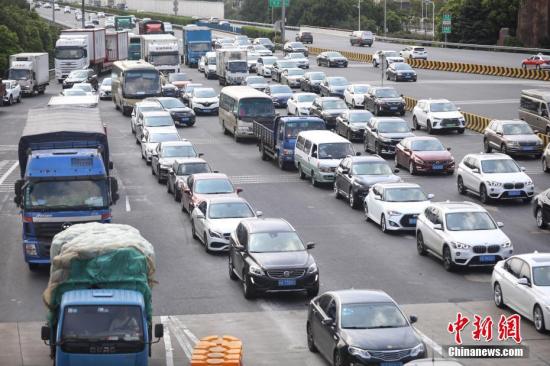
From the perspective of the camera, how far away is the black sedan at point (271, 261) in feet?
85.4

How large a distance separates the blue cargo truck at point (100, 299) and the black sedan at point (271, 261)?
466cm

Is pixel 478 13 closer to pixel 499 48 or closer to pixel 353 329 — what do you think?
pixel 499 48

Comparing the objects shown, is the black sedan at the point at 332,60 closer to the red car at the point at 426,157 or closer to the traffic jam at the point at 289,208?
the traffic jam at the point at 289,208

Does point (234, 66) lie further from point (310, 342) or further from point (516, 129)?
point (310, 342)

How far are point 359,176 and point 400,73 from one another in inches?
1718

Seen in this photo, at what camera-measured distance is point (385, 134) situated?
1897 inches

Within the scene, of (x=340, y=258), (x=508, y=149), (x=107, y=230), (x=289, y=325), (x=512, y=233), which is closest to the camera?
(x=107, y=230)

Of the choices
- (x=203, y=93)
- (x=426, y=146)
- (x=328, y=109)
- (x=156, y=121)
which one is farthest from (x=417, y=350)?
(x=203, y=93)

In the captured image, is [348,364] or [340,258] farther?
[340,258]

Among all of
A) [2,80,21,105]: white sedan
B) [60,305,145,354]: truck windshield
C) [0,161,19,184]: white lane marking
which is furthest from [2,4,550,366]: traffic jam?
[2,80,21,105]: white sedan

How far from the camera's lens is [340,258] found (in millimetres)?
30641

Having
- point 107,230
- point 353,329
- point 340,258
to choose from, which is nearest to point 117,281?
point 107,230

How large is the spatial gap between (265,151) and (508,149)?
398 inches

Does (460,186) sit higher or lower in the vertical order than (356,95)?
lower
